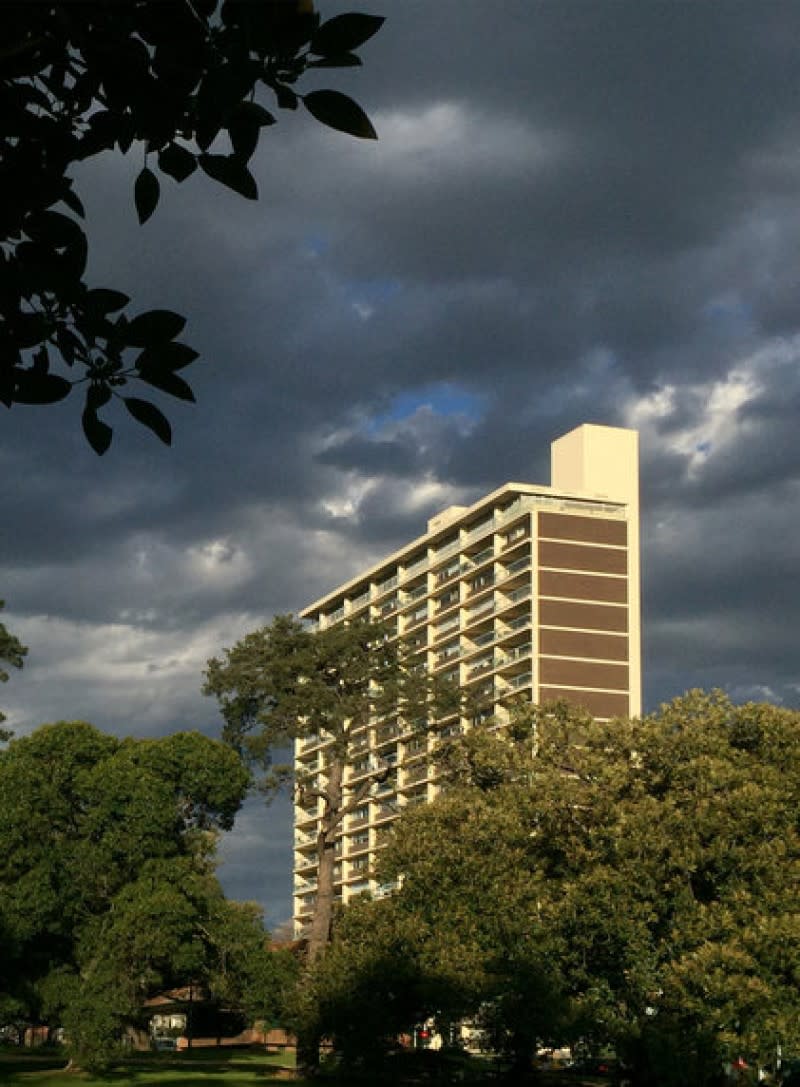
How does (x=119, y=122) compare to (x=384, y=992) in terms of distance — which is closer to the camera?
(x=119, y=122)

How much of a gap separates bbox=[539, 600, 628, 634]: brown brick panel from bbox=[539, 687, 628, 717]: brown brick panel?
4573 millimetres

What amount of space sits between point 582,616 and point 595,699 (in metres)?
5.92

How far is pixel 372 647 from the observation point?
189 ft

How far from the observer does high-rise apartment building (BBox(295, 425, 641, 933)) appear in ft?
341

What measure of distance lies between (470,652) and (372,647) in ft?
182

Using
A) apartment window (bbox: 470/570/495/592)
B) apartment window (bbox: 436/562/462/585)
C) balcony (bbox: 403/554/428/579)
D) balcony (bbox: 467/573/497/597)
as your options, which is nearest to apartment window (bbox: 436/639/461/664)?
balcony (bbox: 467/573/497/597)

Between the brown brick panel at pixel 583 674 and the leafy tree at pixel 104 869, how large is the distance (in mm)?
56384

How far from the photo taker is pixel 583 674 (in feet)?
341

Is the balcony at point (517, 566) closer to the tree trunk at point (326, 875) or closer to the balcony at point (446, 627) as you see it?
the balcony at point (446, 627)

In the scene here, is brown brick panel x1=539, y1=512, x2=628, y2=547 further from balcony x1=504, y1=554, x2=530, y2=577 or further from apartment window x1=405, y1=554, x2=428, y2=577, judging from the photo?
apartment window x1=405, y1=554, x2=428, y2=577

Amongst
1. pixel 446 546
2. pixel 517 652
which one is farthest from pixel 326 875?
pixel 446 546

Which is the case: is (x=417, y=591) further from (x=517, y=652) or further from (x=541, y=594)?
(x=541, y=594)

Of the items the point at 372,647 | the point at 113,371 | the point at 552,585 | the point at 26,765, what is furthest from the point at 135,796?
the point at 552,585

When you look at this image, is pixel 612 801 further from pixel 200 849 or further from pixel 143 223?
pixel 143 223
